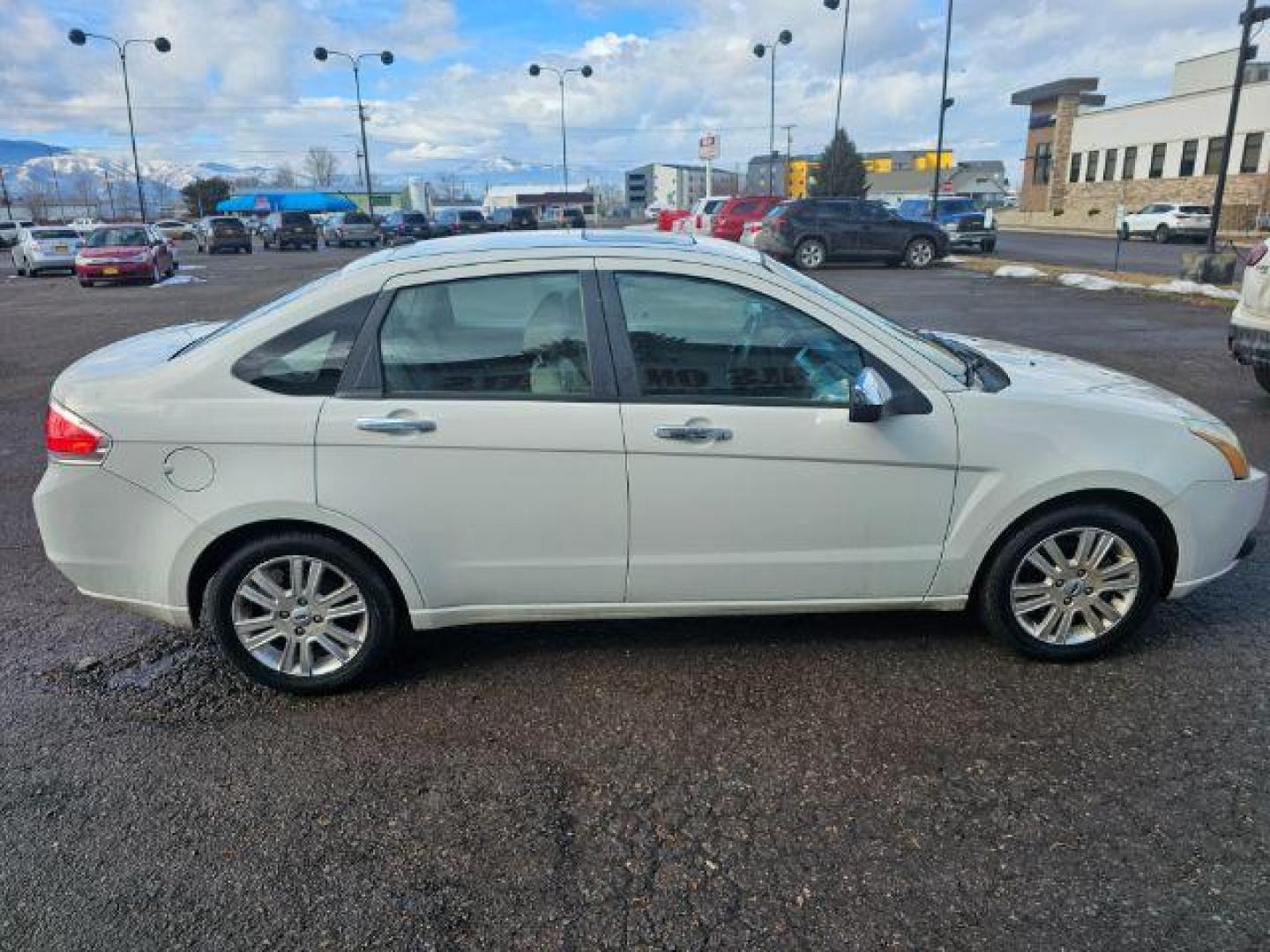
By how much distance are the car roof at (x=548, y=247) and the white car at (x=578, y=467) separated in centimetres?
3

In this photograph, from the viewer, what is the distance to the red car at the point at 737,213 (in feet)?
95.3

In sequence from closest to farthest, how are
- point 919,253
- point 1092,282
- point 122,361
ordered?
point 122,361 → point 1092,282 → point 919,253

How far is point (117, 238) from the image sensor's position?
2420 cm

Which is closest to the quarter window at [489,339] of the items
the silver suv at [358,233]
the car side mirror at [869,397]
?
the car side mirror at [869,397]

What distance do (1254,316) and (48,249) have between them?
100 ft

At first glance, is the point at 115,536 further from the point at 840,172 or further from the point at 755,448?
the point at 840,172

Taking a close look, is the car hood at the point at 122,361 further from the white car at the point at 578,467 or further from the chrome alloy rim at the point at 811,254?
the chrome alloy rim at the point at 811,254

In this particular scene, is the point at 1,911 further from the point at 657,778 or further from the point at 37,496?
the point at 657,778

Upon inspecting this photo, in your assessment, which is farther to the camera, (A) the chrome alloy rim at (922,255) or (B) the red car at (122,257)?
(A) the chrome alloy rim at (922,255)

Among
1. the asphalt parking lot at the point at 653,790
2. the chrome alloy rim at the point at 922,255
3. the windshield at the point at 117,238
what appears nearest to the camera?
the asphalt parking lot at the point at 653,790

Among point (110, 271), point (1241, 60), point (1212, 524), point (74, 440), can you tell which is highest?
point (1241, 60)

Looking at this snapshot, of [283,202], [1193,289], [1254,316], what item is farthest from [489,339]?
[283,202]

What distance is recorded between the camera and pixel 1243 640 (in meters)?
3.82

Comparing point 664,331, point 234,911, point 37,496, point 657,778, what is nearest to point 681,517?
point 664,331
